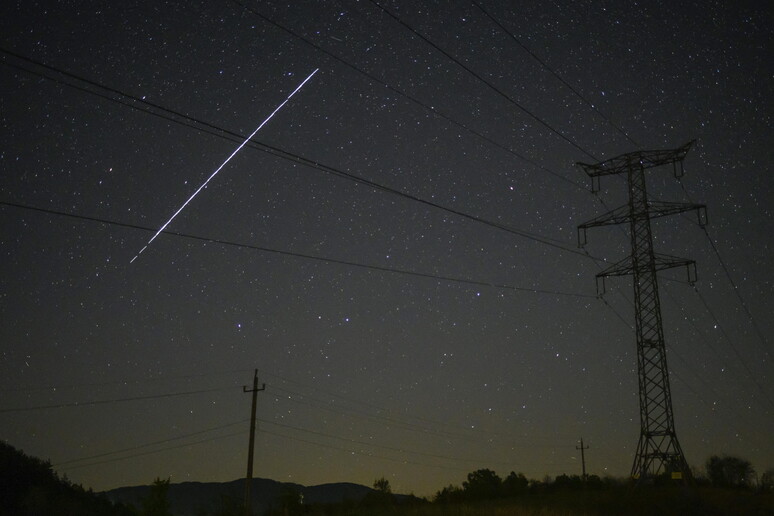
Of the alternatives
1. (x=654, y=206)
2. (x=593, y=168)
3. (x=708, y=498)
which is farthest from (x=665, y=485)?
(x=593, y=168)

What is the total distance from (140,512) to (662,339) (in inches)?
1201

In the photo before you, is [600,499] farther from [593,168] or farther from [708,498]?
[593,168]

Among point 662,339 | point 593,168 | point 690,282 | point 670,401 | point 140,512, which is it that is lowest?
point 140,512

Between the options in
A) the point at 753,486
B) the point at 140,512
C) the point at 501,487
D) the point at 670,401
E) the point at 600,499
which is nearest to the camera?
the point at 670,401

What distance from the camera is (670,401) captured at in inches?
981

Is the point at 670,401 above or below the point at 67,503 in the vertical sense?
above

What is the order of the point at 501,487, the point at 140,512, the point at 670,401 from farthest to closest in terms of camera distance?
the point at 501,487 < the point at 140,512 < the point at 670,401

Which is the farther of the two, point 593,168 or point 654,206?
point 593,168

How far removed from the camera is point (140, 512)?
1612 inches

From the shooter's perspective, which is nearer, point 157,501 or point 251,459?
point 251,459

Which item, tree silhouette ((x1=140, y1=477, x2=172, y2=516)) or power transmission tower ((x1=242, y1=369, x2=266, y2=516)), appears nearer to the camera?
power transmission tower ((x1=242, y1=369, x2=266, y2=516))

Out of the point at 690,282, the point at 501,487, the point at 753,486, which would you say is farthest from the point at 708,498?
the point at 501,487

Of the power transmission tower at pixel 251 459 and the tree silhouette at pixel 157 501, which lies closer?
the power transmission tower at pixel 251 459

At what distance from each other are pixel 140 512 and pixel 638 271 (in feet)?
100
